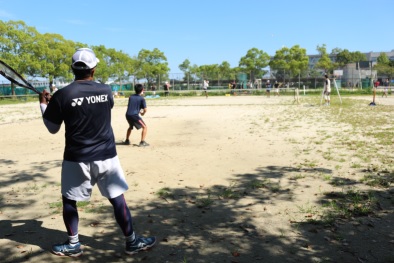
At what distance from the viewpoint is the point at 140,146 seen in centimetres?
905

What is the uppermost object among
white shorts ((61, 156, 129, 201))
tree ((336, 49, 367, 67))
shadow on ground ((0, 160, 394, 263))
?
tree ((336, 49, 367, 67))

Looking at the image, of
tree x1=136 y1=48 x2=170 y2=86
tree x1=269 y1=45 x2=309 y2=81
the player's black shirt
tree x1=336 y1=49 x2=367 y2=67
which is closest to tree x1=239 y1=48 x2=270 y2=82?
tree x1=269 y1=45 x2=309 y2=81

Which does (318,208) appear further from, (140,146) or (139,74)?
(139,74)

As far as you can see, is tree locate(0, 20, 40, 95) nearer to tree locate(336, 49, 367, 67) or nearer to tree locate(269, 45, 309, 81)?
tree locate(269, 45, 309, 81)

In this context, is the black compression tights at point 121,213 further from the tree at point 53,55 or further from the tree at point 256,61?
the tree at point 256,61

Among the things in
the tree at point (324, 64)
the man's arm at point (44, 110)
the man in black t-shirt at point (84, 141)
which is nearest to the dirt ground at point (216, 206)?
the man in black t-shirt at point (84, 141)

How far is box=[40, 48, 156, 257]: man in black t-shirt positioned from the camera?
3.08 m

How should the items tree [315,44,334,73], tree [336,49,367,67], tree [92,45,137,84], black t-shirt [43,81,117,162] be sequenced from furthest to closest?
tree [336,49,367,67]
tree [315,44,334,73]
tree [92,45,137,84]
black t-shirt [43,81,117,162]

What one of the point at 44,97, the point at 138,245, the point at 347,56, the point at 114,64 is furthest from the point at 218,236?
the point at 347,56

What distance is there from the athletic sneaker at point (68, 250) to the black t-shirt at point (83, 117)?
854 mm

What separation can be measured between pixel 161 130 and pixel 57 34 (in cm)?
4219

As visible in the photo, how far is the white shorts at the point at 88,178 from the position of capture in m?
3.17

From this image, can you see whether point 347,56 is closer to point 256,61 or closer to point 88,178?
point 256,61

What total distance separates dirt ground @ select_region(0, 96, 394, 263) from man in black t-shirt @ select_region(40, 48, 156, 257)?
0.48m
